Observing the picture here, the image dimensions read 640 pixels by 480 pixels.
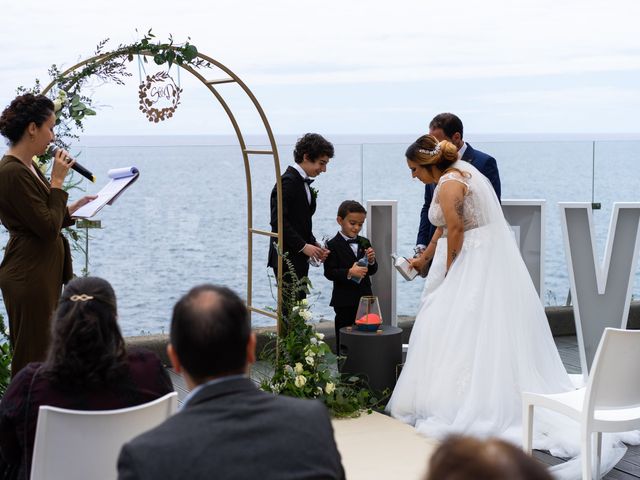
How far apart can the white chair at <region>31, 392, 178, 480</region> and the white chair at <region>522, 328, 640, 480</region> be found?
6.19 ft

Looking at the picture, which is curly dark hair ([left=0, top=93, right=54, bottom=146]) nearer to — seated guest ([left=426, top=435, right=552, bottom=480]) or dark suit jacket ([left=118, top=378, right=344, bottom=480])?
dark suit jacket ([left=118, top=378, right=344, bottom=480])

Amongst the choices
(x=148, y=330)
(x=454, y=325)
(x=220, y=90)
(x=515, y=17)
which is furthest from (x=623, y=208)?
(x=515, y=17)

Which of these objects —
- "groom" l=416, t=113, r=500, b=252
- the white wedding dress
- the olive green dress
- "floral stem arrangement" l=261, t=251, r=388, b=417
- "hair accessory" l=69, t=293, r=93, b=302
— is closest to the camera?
"hair accessory" l=69, t=293, r=93, b=302

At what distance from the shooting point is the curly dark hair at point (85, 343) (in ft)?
8.27

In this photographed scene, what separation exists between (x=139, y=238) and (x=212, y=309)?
19.4 ft

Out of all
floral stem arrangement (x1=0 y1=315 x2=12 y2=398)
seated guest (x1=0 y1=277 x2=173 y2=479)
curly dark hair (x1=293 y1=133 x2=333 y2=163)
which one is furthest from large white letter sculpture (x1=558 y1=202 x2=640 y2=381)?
seated guest (x1=0 y1=277 x2=173 y2=479)

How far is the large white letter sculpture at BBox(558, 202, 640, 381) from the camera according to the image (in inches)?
227

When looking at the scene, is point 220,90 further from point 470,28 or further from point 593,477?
point 470,28

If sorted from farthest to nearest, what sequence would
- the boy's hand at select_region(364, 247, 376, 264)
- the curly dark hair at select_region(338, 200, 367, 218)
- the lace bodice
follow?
the boy's hand at select_region(364, 247, 376, 264), the curly dark hair at select_region(338, 200, 367, 218), the lace bodice

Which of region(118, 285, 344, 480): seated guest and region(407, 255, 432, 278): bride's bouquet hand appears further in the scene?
region(407, 255, 432, 278): bride's bouquet hand

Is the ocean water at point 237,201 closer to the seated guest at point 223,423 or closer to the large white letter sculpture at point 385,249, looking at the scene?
the large white letter sculpture at point 385,249

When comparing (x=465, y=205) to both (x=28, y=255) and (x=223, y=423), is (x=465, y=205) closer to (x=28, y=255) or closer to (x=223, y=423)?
(x=28, y=255)

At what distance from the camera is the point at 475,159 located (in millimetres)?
5891

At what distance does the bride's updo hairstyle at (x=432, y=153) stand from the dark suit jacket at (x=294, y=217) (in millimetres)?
829
